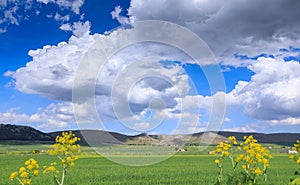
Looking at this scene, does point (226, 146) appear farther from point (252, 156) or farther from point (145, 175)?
point (145, 175)

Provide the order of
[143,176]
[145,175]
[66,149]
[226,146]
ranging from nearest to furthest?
1. [66,149]
2. [226,146]
3. [143,176]
4. [145,175]

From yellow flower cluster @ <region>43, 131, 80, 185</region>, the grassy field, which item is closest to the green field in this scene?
the grassy field

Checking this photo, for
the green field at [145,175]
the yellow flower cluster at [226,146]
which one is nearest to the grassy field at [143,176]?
the green field at [145,175]

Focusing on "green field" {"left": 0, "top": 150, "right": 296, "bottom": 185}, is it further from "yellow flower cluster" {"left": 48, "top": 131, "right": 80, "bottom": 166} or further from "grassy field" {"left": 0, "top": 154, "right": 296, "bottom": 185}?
"yellow flower cluster" {"left": 48, "top": 131, "right": 80, "bottom": 166}

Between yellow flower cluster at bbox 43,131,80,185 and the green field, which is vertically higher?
yellow flower cluster at bbox 43,131,80,185

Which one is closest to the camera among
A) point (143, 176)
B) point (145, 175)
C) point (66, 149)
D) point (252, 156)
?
point (66, 149)

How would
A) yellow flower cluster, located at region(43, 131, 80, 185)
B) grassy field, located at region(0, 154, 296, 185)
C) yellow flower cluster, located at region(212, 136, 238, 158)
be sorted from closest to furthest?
1. yellow flower cluster, located at region(43, 131, 80, 185)
2. yellow flower cluster, located at region(212, 136, 238, 158)
3. grassy field, located at region(0, 154, 296, 185)

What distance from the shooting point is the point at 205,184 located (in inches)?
748

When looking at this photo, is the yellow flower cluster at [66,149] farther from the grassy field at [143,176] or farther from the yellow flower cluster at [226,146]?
the grassy field at [143,176]

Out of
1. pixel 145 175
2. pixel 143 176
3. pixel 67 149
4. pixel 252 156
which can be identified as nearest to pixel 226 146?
pixel 252 156

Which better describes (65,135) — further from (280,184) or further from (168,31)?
(168,31)

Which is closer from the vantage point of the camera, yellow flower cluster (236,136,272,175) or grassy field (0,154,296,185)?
yellow flower cluster (236,136,272,175)

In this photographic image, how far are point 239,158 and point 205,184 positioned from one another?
12079 millimetres

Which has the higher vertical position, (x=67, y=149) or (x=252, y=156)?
(x=67, y=149)
